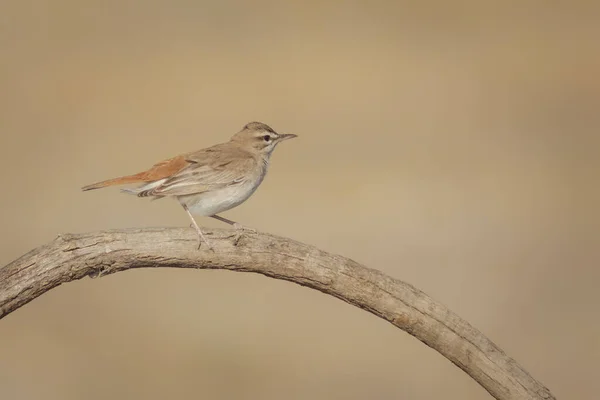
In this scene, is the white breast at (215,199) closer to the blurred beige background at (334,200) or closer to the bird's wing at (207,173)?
the bird's wing at (207,173)

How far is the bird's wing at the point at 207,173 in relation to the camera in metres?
7.77

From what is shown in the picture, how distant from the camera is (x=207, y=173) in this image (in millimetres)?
7984

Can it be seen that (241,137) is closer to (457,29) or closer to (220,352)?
(220,352)

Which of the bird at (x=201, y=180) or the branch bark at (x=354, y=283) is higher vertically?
the bird at (x=201, y=180)

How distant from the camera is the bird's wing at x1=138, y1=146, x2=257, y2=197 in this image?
777 centimetres

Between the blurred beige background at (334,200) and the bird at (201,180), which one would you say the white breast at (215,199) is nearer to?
the bird at (201,180)

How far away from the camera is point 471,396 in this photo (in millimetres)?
14406

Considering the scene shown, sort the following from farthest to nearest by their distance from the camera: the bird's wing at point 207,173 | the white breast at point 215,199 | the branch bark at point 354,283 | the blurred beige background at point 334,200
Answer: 1. the blurred beige background at point 334,200
2. the white breast at point 215,199
3. the bird's wing at point 207,173
4. the branch bark at point 354,283

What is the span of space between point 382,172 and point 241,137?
8.68 m

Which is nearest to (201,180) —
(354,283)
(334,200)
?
(354,283)

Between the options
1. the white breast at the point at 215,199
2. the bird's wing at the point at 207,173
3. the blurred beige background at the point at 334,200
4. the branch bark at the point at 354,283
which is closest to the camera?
the branch bark at the point at 354,283

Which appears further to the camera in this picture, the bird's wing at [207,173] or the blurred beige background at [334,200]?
the blurred beige background at [334,200]

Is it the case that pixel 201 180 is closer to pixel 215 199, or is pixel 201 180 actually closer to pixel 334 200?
pixel 215 199

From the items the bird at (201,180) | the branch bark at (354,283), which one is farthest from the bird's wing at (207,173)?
the branch bark at (354,283)
